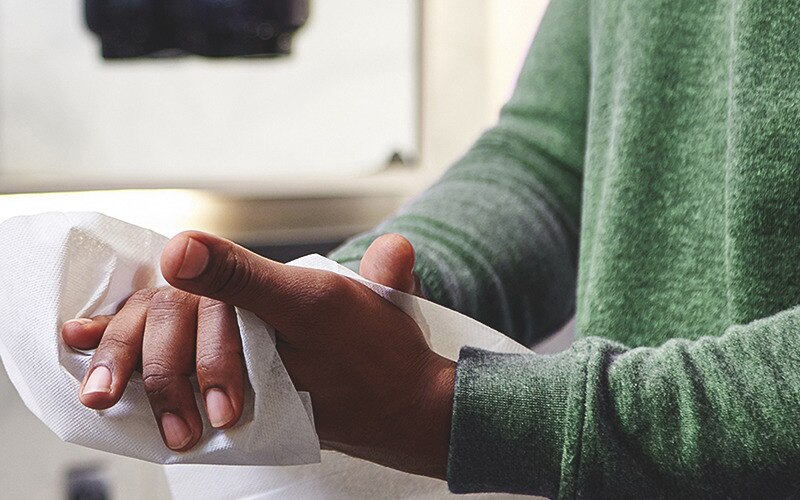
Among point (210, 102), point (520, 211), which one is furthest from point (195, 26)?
point (520, 211)

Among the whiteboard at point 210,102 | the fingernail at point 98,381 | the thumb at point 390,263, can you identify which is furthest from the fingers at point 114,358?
the whiteboard at point 210,102

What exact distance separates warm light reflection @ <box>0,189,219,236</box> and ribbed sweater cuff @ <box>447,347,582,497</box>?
2.00 feet

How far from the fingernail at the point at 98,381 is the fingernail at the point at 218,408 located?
4cm

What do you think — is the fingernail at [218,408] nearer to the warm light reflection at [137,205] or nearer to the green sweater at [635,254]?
the green sweater at [635,254]

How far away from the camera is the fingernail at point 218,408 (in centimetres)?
36

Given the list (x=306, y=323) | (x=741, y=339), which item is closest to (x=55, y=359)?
(x=306, y=323)

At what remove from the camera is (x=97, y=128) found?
39.8 inches

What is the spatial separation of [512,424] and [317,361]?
9 centimetres

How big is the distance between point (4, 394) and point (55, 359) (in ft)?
1.70

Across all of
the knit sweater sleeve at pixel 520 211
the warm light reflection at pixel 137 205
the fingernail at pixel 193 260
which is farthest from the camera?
the warm light reflection at pixel 137 205

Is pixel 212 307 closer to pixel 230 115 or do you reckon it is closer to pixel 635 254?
pixel 635 254

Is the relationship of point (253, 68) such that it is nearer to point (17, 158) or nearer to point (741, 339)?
point (17, 158)

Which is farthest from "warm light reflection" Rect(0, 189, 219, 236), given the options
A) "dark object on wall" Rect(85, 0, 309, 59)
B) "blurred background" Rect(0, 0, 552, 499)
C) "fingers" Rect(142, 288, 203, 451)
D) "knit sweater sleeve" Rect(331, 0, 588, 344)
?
"fingers" Rect(142, 288, 203, 451)

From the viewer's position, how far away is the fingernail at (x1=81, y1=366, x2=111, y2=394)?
37 cm
